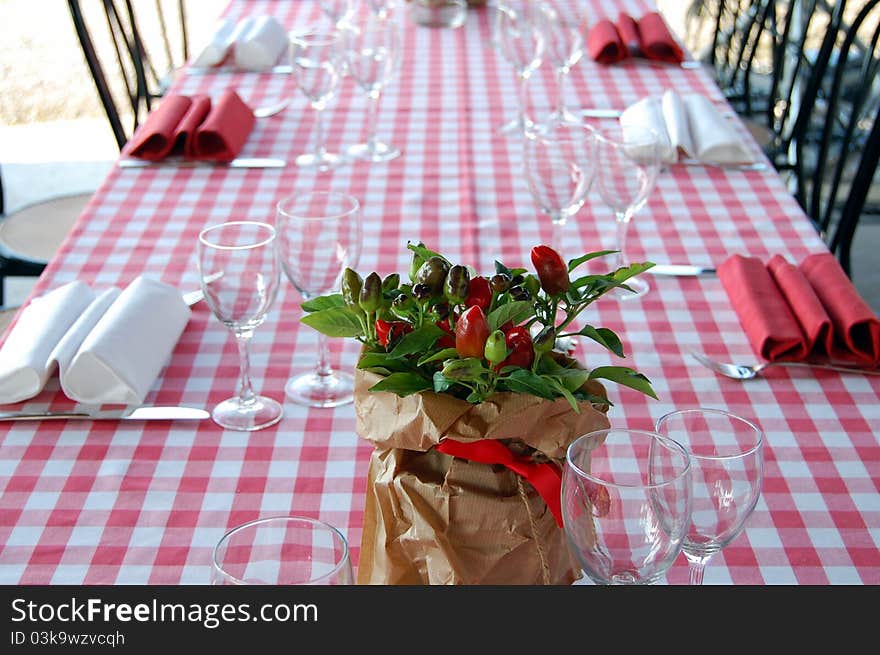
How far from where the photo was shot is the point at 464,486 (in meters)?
0.77

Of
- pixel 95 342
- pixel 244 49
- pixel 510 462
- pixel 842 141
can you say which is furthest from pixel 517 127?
pixel 510 462

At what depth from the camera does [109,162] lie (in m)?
3.86

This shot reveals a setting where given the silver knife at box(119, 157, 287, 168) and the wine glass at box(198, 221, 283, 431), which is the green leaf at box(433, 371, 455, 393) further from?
the silver knife at box(119, 157, 287, 168)

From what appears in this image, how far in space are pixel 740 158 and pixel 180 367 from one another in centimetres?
Answer: 101

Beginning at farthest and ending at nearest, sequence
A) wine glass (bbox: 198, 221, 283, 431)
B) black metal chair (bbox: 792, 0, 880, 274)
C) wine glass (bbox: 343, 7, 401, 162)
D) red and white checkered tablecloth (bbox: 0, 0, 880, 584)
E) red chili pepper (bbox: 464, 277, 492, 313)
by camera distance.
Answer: black metal chair (bbox: 792, 0, 880, 274) → wine glass (bbox: 343, 7, 401, 162) → wine glass (bbox: 198, 221, 283, 431) → red and white checkered tablecloth (bbox: 0, 0, 880, 584) → red chili pepper (bbox: 464, 277, 492, 313)

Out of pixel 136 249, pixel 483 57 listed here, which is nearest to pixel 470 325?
pixel 136 249

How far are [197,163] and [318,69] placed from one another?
25 cm

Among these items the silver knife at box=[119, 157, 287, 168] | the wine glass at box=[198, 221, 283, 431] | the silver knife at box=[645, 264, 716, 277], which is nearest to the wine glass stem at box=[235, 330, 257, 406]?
the wine glass at box=[198, 221, 283, 431]

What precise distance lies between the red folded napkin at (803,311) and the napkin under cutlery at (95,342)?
2.18 feet

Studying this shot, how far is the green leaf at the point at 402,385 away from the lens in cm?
75

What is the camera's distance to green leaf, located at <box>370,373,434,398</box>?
0.75m

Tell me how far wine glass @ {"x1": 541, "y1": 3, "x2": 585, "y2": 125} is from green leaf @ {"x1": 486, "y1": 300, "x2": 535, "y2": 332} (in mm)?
1187

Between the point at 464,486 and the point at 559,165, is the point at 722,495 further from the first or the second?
the point at 559,165

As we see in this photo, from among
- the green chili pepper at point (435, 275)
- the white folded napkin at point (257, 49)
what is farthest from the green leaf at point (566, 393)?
the white folded napkin at point (257, 49)
